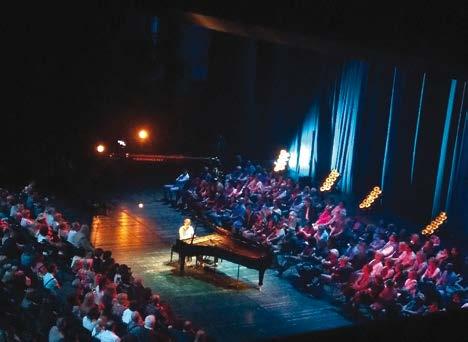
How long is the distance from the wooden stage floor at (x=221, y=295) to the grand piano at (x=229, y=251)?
504 mm

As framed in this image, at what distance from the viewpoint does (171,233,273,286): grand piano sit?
39.6 feet

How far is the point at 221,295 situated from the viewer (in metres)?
11.8

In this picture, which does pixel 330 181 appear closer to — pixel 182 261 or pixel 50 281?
pixel 182 261

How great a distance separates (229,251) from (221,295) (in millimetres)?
970

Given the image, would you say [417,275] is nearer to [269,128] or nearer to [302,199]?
[302,199]

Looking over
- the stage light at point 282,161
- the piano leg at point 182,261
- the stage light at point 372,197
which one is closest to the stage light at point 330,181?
the stage light at point 372,197

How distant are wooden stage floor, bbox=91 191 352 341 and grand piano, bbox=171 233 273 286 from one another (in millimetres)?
504

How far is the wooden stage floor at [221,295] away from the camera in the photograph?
1051 cm

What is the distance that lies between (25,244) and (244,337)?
436cm

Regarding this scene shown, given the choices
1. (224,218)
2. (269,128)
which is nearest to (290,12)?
(224,218)

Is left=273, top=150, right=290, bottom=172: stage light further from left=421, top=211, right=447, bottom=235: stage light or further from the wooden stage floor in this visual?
left=421, top=211, right=447, bottom=235: stage light

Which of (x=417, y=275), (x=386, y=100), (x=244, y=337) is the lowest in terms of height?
(x=244, y=337)

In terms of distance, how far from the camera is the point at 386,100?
17.5 meters

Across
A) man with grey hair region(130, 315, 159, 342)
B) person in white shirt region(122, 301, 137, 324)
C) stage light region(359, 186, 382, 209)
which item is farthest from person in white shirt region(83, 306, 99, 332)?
stage light region(359, 186, 382, 209)
